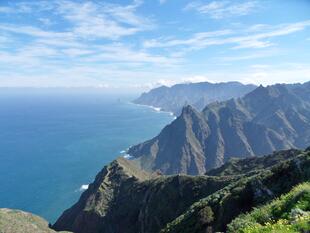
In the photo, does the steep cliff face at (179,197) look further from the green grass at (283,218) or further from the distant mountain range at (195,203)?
the green grass at (283,218)

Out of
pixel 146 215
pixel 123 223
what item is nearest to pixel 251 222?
pixel 146 215

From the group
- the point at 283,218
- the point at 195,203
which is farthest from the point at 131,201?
the point at 283,218

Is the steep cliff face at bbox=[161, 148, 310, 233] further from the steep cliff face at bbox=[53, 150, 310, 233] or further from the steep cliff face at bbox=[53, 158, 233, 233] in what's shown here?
the steep cliff face at bbox=[53, 158, 233, 233]

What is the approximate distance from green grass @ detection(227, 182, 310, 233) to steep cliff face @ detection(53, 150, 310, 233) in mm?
13673

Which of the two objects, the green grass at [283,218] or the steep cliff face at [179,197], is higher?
the green grass at [283,218]

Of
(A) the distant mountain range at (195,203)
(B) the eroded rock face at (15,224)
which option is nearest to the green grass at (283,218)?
(A) the distant mountain range at (195,203)

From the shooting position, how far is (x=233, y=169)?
10025cm

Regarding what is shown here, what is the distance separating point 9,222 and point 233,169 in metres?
61.5

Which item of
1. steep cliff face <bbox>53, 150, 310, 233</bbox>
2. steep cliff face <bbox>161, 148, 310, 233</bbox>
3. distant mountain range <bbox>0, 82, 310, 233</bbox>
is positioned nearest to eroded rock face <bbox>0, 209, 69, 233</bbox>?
distant mountain range <bbox>0, 82, 310, 233</bbox>

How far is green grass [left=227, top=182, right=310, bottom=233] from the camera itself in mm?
9375

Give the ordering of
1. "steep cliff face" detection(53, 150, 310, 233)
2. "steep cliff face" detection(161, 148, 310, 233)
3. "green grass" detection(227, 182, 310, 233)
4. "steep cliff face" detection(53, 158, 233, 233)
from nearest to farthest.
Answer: "green grass" detection(227, 182, 310, 233) → "steep cliff face" detection(161, 148, 310, 233) → "steep cliff face" detection(53, 150, 310, 233) → "steep cliff face" detection(53, 158, 233, 233)

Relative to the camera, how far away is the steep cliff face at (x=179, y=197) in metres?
29.6

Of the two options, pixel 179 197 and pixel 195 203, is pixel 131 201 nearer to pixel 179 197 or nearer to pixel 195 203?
pixel 179 197

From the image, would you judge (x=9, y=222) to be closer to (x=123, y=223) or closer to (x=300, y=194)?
(x=123, y=223)
